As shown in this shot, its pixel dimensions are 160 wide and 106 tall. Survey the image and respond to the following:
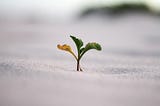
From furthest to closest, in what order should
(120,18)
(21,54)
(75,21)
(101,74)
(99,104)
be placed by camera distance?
(120,18)
(75,21)
(21,54)
(101,74)
(99,104)

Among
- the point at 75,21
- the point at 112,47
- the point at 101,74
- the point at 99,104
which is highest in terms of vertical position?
the point at 75,21

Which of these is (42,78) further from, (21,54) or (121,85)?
(21,54)

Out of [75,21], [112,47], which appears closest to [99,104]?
[112,47]

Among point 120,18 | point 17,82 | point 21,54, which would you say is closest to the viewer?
point 17,82

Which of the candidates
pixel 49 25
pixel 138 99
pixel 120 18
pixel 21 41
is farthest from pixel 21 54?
pixel 120 18

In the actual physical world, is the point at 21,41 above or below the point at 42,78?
above

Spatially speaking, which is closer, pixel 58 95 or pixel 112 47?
pixel 58 95
